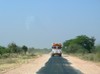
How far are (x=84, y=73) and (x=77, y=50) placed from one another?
9214cm

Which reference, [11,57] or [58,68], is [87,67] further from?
[11,57]

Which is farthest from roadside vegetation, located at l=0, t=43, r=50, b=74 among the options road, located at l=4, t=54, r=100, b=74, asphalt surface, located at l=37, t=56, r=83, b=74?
asphalt surface, located at l=37, t=56, r=83, b=74

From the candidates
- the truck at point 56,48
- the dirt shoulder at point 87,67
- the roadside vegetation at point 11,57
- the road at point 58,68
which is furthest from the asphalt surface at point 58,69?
the truck at point 56,48

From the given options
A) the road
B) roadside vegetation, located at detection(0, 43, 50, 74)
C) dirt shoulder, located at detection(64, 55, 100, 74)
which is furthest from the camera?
roadside vegetation, located at detection(0, 43, 50, 74)

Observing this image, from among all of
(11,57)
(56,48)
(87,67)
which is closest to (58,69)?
(87,67)

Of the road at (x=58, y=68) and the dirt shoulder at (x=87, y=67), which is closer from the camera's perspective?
the road at (x=58, y=68)

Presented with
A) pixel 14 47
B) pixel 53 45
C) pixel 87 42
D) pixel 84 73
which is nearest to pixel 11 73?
pixel 84 73

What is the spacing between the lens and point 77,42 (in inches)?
5448

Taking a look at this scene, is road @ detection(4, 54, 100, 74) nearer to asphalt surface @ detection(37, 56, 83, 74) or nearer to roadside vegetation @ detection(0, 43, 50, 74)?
asphalt surface @ detection(37, 56, 83, 74)

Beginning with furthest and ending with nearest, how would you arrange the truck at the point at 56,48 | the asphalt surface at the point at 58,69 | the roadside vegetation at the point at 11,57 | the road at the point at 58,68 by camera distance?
the truck at the point at 56,48
the roadside vegetation at the point at 11,57
the road at the point at 58,68
the asphalt surface at the point at 58,69

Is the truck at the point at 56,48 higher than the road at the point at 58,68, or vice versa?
the truck at the point at 56,48

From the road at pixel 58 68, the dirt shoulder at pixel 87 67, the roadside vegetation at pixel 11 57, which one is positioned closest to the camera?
the road at pixel 58 68

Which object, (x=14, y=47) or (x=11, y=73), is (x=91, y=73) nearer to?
(x=11, y=73)

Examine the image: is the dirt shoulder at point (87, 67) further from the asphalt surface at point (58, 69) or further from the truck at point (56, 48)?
the truck at point (56, 48)
